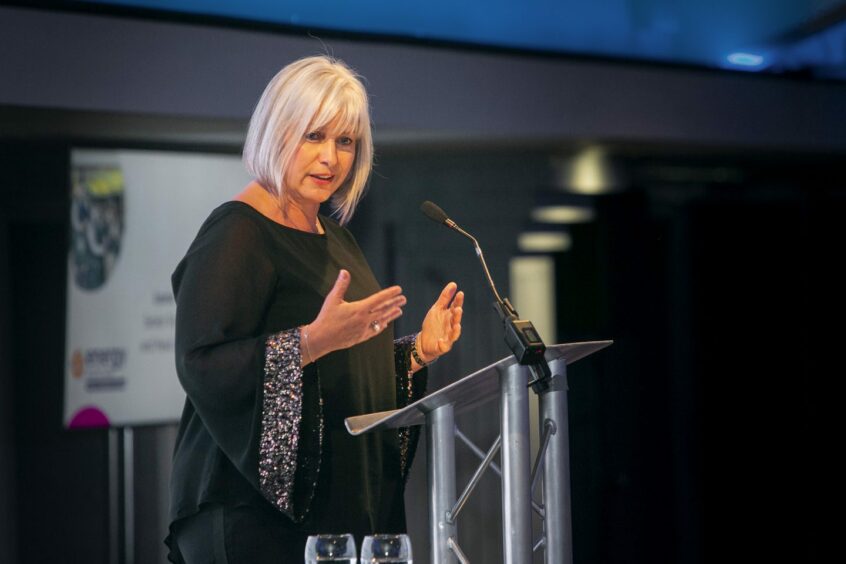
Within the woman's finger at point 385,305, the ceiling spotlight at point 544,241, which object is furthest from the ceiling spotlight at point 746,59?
the woman's finger at point 385,305

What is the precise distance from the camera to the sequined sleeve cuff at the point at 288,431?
164 cm

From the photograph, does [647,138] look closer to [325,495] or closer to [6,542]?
[325,495]

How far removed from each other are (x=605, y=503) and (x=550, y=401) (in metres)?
2.11

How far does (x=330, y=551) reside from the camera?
1532 mm

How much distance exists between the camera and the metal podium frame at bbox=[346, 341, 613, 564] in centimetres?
148

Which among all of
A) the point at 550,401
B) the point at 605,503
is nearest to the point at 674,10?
the point at 605,503

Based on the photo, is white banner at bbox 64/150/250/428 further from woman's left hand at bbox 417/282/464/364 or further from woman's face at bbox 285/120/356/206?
woman's left hand at bbox 417/282/464/364

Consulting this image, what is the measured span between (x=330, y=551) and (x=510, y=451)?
1.04 feet

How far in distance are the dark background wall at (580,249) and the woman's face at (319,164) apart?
416mm

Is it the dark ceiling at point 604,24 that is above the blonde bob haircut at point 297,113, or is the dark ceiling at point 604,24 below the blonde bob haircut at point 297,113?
above

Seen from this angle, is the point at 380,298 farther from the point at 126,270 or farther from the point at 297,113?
the point at 126,270

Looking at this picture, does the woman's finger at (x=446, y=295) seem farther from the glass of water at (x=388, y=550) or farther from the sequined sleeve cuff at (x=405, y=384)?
the glass of water at (x=388, y=550)

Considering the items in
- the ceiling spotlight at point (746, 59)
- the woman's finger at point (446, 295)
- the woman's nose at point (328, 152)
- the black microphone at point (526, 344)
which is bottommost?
the black microphone at point (526, 344)

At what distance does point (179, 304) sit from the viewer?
1718mm
